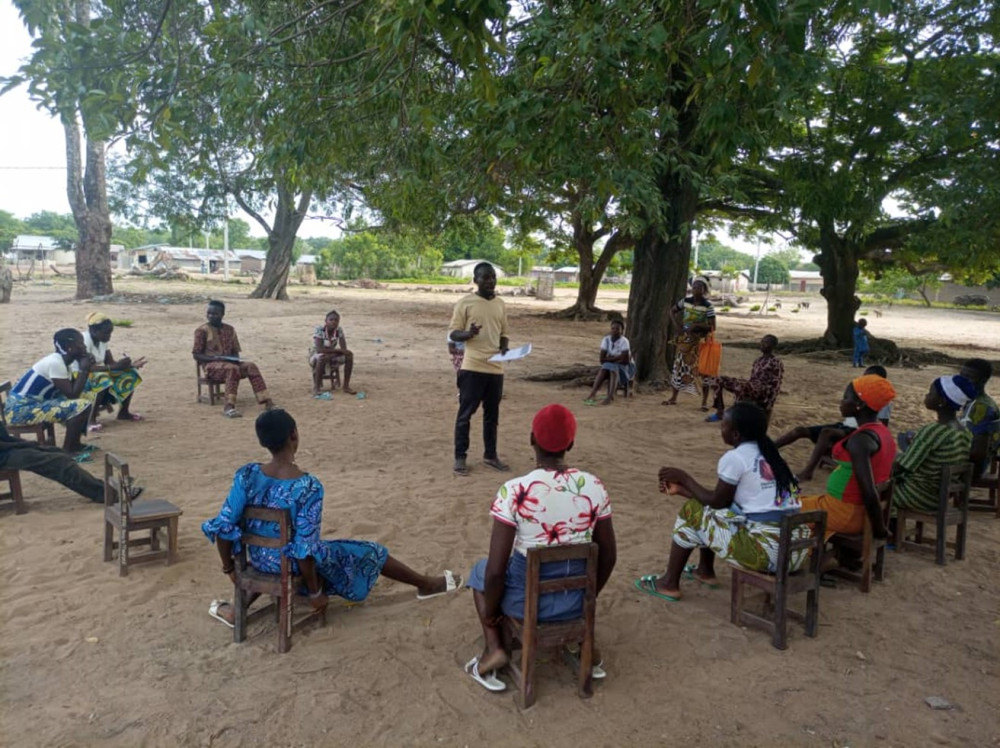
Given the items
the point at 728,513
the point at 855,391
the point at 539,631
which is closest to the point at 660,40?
the point at 855,391

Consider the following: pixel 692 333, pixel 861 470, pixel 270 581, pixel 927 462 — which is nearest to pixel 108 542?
pixel 270 581

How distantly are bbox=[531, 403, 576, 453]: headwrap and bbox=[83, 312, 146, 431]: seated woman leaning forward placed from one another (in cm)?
601

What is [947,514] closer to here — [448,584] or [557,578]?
[557,578]

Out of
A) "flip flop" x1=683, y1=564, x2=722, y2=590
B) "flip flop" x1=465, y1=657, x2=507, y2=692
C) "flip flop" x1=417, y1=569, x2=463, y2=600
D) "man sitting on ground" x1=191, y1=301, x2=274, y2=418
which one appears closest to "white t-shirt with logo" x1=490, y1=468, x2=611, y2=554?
"flip flop" x1=465, y1=657, x2=507, y2=692

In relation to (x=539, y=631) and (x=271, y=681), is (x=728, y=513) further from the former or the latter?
(x=271, y=681)

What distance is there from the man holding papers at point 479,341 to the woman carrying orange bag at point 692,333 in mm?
4673

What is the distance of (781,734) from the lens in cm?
288

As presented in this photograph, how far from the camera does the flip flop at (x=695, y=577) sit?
4.25m

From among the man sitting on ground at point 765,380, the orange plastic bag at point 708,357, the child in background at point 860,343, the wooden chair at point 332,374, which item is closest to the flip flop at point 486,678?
the man sitting on ground at point 765,380

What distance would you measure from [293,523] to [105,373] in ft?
17.1

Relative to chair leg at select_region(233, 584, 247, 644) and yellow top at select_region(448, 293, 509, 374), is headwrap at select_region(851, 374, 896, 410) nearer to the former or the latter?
yellow top at select_region(448, 293, 509, 374)

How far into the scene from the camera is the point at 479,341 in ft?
20.4

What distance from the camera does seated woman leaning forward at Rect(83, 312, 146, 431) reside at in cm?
730

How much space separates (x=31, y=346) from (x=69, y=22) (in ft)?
33.0
